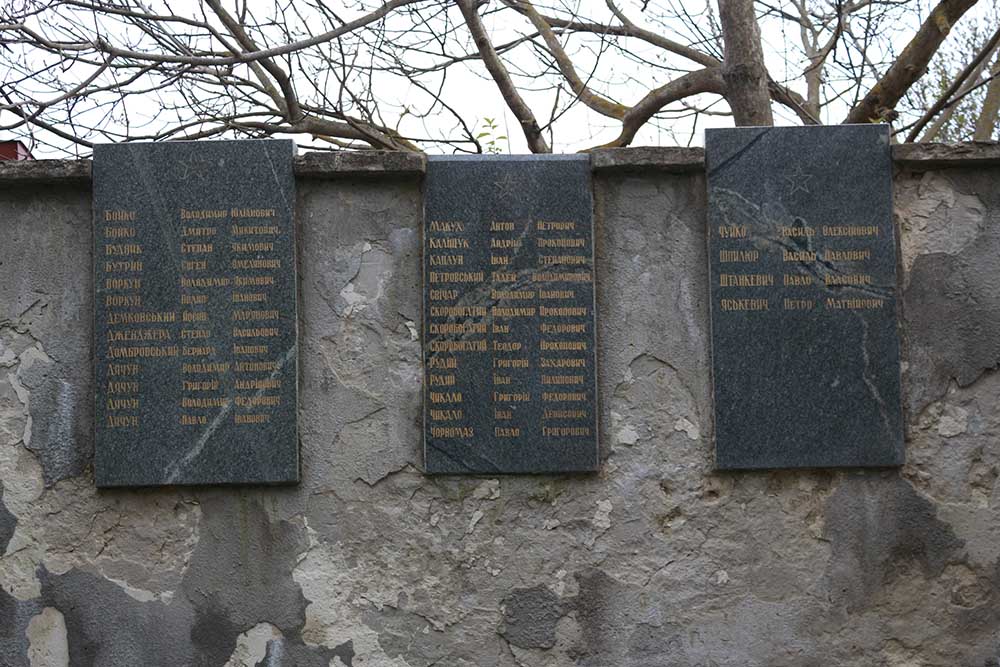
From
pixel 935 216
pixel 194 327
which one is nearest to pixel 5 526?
pixel 194 327

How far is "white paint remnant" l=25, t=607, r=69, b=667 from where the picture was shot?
3594 millimetres

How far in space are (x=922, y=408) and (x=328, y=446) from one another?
73.8 inches

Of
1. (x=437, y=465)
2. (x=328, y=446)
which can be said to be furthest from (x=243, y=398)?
(x=437, y=465)

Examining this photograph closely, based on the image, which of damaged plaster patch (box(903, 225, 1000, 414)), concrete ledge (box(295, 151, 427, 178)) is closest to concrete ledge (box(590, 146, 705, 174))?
concrete ledge (box(295, 151, 427, 178))

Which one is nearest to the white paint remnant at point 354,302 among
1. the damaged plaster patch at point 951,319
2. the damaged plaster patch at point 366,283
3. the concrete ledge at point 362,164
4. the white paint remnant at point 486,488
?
the damaged plaster patch at point 366,283

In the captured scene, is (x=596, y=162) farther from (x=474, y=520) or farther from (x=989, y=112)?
(x=989, y=112)

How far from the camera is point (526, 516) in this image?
12.0 ft

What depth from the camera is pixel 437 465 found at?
11.9 feet

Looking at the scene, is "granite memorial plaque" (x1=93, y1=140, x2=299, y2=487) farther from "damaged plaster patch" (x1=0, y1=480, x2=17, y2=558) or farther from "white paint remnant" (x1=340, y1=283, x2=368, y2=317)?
"damaged plaster patch" (x1=0, y1=480, x2=17, y2=558)

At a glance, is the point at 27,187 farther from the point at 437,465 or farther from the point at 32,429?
the point at 437,465

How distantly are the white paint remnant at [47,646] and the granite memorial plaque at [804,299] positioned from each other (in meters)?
2.11

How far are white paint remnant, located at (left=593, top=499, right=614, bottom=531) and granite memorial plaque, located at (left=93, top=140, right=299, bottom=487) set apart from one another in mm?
949

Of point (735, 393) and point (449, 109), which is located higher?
point (449, 109)

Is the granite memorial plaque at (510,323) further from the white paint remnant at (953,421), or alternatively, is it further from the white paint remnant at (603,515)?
the white paint remnant at (953,421)
